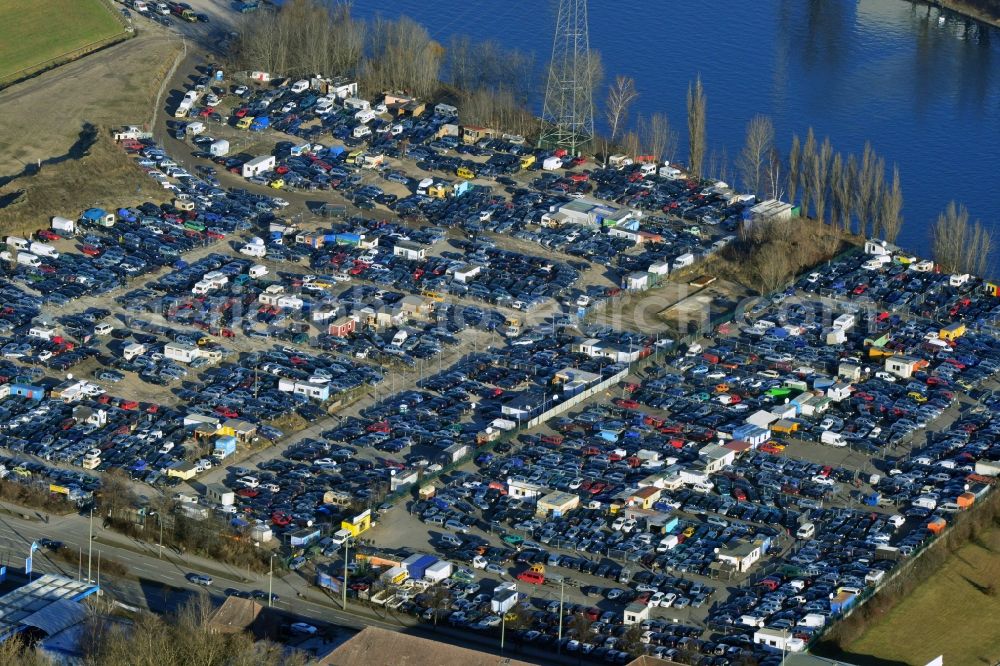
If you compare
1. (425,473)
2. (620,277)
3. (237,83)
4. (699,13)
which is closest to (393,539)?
(425,473)

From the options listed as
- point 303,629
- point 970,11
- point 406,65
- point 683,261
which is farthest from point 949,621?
point 970,11

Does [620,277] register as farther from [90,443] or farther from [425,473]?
[90,443]

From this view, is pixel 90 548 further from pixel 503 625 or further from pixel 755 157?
pixel 755 157

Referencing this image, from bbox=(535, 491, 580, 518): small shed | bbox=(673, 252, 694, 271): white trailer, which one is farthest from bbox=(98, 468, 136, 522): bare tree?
bbox=(673, 252, 694, 271): white trailer

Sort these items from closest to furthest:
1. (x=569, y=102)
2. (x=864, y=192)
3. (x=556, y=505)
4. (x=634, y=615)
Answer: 1. (x=634, y=615)
2. (x=556, y=505)
3. (x=864, y=192)
4. (x=569, y=102)

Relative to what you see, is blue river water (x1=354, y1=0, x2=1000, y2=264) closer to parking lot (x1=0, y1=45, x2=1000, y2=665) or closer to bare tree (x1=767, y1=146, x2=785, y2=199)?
bare tree (x1=767, y1=146, x2=785, y2=199)

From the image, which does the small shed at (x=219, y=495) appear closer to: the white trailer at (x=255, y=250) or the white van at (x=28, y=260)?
the white trailer at (x=255, y=250)

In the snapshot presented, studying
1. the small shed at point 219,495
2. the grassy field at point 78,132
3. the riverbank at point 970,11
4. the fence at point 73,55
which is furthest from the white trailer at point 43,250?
the riverbank at point 970,11
